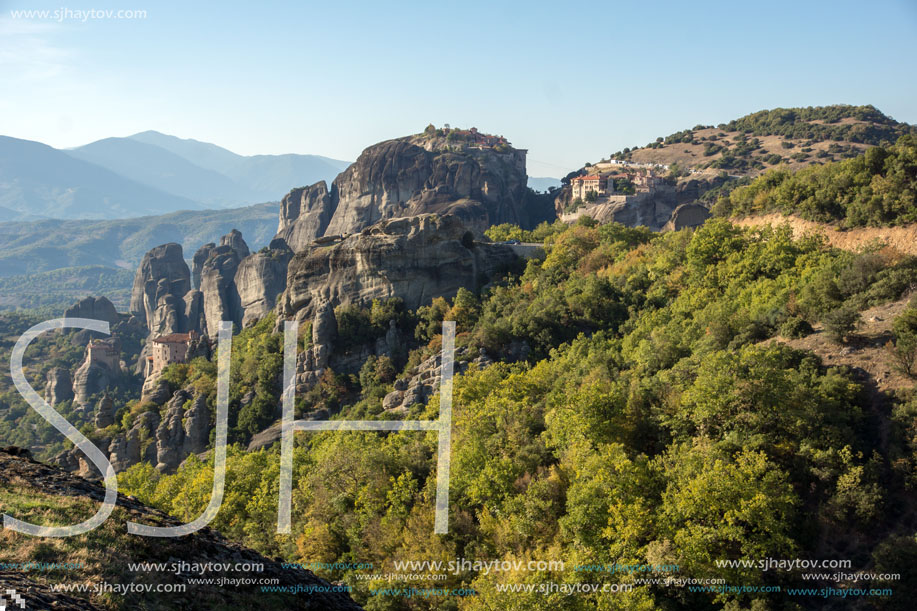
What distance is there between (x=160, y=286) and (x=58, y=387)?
26568mm

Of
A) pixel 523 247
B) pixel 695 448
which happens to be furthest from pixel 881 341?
pixel 523 247

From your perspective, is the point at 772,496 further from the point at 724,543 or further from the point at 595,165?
the point at 595,165

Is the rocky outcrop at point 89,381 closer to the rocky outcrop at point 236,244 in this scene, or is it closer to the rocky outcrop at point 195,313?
the rocky outcrop at point 195,313

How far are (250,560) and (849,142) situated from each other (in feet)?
376

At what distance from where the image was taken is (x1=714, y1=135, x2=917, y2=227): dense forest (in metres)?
34.0

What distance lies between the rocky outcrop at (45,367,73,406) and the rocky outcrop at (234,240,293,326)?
2654 cm

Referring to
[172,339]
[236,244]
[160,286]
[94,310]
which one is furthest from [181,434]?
[94,310]

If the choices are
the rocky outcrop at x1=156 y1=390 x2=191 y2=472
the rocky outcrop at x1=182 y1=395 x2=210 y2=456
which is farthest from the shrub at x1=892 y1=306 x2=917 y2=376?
the rocky outcrop at x1=156 y1=390 x2=191 y2=472

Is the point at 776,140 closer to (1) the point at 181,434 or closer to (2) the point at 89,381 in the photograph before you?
(1) the point at 181,434

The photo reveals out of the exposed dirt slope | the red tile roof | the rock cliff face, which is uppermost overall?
the rock cliff face

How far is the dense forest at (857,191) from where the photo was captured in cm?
3400

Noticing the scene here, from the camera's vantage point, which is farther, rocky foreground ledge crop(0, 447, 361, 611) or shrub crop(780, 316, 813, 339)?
shrub crop(780, 316, 813, 339)

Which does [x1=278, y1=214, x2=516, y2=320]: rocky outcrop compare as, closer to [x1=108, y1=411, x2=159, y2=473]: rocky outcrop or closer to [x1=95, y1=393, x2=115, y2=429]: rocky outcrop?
[x1=108, y1=411, x2=159, y2=473]: rocky outcrop

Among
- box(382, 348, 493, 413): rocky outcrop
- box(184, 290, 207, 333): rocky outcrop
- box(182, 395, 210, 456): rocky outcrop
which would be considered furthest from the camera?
box(184, 290, 207, 333): rocky outcrop
